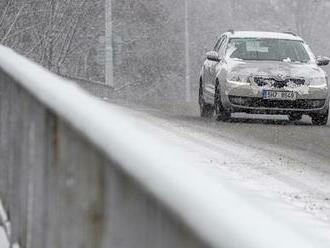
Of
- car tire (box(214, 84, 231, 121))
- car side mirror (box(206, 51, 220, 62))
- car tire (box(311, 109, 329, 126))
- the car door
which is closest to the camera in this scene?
car tire (box(214, 84, 231, 121))

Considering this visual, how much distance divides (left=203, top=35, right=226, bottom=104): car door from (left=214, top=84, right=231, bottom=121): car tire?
0.42 m

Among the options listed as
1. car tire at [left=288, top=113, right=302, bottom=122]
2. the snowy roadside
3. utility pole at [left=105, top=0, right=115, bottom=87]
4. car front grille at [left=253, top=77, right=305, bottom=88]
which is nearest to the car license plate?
car front grille at [left=253, top=77, right=305, bottom=88]

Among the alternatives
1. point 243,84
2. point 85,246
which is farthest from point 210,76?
point 85,246

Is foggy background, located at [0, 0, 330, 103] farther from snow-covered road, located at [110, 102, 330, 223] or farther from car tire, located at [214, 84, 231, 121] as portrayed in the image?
snow-covered road, located at [110, 102, 330, 223]

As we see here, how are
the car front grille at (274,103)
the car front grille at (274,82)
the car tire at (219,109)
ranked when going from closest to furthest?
the car front grille at (274,82), the car front grille at (274,103), the car tire at (219,109)

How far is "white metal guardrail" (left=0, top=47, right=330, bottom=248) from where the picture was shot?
1.58m

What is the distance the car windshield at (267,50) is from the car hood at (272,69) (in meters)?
0.59

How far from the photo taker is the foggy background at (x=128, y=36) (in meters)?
33.5

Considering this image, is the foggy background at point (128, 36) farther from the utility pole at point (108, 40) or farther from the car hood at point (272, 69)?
the car hood at point (272, 69)

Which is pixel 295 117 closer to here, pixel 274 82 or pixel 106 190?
pixel 274 82

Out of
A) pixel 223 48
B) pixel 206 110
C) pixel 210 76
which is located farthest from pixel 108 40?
pixel 223 48

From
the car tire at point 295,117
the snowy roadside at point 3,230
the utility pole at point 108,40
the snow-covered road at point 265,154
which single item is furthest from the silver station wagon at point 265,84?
the utility pole at point 108,40

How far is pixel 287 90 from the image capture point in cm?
1667

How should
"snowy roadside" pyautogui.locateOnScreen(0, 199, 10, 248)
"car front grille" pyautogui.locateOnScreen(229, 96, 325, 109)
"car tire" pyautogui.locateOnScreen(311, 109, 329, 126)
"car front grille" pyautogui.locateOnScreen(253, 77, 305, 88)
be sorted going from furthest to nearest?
"car tire" pyautogui.locateOnScreen(311, 109, 329, 126) → "car front grille" pyautogui.locateOnScreen(229, 96, 325, 109) → "car front grille" pyautogui.locateOnScreen(253, 77, 305, 88) → "snowy roadside" pyautogui.locateOnScreen(0, 199, 10, 248)
